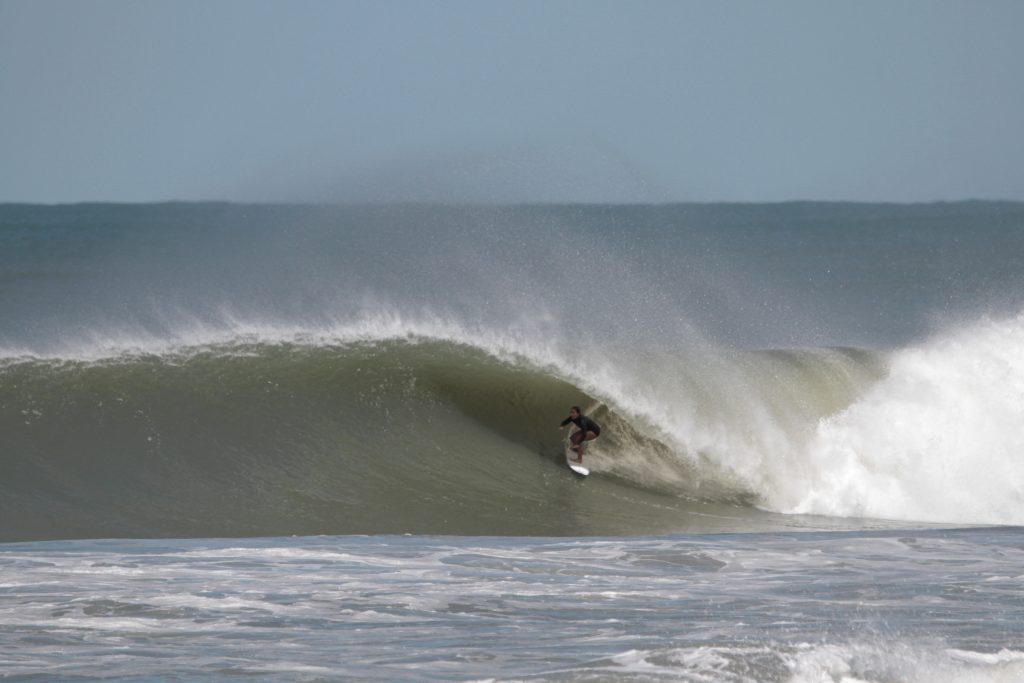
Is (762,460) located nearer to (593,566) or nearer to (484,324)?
(484,324)

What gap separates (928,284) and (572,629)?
32917mm

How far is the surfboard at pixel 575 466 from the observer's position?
12289 mm

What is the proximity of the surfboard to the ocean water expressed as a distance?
0.10 m

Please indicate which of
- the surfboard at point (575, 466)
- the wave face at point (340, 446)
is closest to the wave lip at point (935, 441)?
the wave face at point (340, 446)

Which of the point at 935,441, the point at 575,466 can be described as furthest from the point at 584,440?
the point at 935,441

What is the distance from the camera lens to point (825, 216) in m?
83.4

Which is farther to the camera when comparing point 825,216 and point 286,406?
point 825,216

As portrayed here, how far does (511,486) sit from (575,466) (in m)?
0.76

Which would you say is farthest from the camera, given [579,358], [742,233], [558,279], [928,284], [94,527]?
[742,233]

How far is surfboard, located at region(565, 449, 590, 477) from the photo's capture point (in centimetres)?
1229

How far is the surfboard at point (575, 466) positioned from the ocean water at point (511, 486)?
97 mm

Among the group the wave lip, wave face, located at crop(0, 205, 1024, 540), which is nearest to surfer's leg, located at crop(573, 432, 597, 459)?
wave face, located at crop(0, 205, 1024, 540)

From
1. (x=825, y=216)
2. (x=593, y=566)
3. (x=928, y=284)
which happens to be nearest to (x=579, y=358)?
(x=593, y=566)

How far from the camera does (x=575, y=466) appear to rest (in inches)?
485
